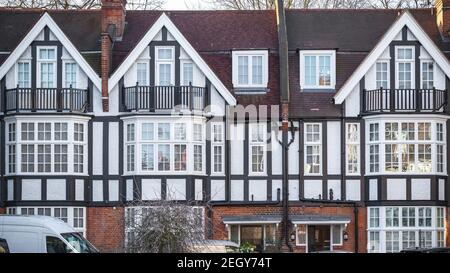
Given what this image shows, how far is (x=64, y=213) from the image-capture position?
30141 millimetres

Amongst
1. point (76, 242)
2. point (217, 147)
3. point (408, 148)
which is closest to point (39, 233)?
point (76, 242)

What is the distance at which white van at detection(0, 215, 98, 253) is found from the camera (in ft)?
52.9

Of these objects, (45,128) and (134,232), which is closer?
(134,232)

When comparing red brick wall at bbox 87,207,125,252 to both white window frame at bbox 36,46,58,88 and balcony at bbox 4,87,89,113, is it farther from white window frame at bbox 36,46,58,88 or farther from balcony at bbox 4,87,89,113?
white window frame at bbox 36,46,58,88

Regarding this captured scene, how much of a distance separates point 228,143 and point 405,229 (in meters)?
7.21

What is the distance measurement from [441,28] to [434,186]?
691cm

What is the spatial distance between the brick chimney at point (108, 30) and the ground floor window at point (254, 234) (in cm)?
661

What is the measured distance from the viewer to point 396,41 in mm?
30672

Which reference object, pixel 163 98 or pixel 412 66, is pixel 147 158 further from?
pixel 412 66

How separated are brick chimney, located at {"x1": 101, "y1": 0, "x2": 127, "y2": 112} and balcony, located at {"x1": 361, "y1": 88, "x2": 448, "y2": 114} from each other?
9709 millimetres

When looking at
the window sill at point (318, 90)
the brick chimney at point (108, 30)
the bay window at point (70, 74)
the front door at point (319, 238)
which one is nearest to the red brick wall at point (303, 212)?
the front door at point (319, 238)

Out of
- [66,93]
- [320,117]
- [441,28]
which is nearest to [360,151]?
[320,117]
